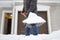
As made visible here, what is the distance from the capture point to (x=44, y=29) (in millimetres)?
3713

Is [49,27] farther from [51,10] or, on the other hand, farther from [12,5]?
[12,5]

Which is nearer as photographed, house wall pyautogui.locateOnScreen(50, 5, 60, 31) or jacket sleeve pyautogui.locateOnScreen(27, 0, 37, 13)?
jacket sleeve pyautogui.locateOnScreen(27, 0, 37, 13)

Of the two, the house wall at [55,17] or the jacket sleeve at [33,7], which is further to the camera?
the house wall at [55,17]

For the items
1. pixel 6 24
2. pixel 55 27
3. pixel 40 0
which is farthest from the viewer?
pixel 6 24

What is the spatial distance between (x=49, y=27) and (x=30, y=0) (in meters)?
2.42

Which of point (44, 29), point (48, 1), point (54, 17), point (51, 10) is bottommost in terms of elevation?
Result: point (44, 29)

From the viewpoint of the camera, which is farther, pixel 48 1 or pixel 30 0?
pixel 48 1

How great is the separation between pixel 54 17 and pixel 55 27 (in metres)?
0.35

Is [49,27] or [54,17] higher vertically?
[54,17]

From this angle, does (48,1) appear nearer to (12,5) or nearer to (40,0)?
(40,0)

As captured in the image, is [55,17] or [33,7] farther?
[55,17]

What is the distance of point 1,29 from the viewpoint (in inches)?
150

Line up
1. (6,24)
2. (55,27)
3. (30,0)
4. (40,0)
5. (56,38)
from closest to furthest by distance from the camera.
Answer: (56,38) < (30,0) < (55,27) < (40,0) < (6,24)

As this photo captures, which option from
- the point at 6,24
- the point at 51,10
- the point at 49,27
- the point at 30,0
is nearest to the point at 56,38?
the point at 30,0
